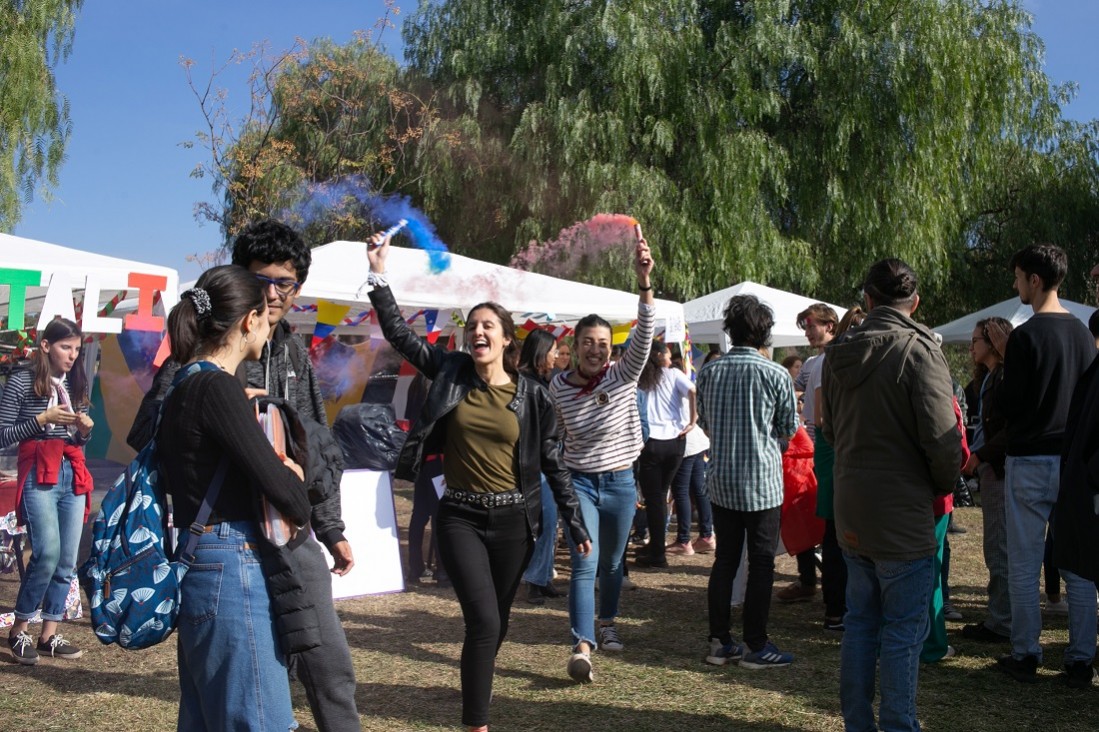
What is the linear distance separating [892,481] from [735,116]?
14898 mm

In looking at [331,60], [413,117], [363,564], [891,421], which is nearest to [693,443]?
[363,564]

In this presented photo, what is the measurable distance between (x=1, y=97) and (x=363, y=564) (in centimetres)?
1230

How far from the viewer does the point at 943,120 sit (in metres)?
17.9

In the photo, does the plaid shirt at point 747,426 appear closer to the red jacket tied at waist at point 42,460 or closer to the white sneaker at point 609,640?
the white sneaker at point 609,640

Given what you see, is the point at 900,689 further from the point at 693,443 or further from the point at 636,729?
the point at 693,443

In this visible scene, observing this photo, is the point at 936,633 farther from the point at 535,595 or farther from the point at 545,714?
the point at 535,595

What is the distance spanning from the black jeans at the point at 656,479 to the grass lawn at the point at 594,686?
5.18 feet

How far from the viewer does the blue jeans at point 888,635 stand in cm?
341

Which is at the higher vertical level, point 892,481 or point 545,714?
point 892,481

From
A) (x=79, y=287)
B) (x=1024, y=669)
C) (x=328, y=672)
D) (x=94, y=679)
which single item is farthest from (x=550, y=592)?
(x=328, y=672)

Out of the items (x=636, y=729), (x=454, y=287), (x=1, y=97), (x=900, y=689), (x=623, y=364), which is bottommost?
(x=636, y=729)

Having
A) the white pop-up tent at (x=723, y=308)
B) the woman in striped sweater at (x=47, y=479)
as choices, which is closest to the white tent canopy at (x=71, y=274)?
the woman in striped sweater at (x=47, y=479)

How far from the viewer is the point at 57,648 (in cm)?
520

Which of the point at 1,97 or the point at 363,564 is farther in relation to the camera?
the point at 1,97
